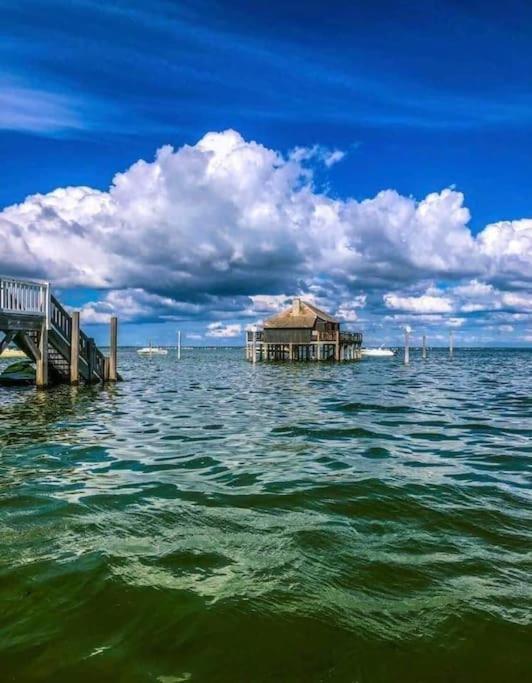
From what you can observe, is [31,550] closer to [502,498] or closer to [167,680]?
[167,680]

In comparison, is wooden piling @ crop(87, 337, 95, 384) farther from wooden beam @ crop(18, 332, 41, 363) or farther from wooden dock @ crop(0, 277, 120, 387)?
wooden beam @ crop(18, 332, 41, 363)

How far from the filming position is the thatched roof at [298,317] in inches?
2534

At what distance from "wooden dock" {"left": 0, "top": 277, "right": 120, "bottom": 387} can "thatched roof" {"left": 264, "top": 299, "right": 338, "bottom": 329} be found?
133 ft

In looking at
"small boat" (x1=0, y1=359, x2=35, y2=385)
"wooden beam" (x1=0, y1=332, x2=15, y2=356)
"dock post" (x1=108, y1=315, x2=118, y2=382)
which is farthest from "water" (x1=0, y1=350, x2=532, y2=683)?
"dock post" (x1=108, y1=315, x2=118, y2=382)

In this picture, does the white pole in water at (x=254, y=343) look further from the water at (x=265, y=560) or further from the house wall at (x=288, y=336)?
the water at (x=265, y=560)

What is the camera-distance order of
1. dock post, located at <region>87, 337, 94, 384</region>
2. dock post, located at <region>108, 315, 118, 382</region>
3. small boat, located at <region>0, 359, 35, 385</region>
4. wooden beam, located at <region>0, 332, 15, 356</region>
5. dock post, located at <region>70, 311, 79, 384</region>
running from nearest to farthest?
wooden beam, located at <region>0, 332, 15, 356</region>, dock post, located at <region>70, 311, 79, 384</region>, small boat, located at <region>0, 359, 35, 385</region>, dock post, located at <region>87, 337, 94, 384</region>, dock post, located at <region>108, 315, 118, 382</region>

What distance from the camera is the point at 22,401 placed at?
17.4m

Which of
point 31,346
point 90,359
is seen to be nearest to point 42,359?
point 31,346

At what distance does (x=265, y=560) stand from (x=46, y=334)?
18.8m

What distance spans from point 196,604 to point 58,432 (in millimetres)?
8382

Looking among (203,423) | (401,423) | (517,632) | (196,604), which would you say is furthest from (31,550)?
(401,423)

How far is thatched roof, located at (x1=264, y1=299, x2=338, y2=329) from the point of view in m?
64.4

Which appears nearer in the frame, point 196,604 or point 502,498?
point 196,604

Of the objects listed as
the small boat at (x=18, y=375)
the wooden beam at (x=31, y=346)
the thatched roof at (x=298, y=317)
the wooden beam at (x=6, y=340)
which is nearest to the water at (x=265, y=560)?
the wooden beam at (x=6, y=340)
